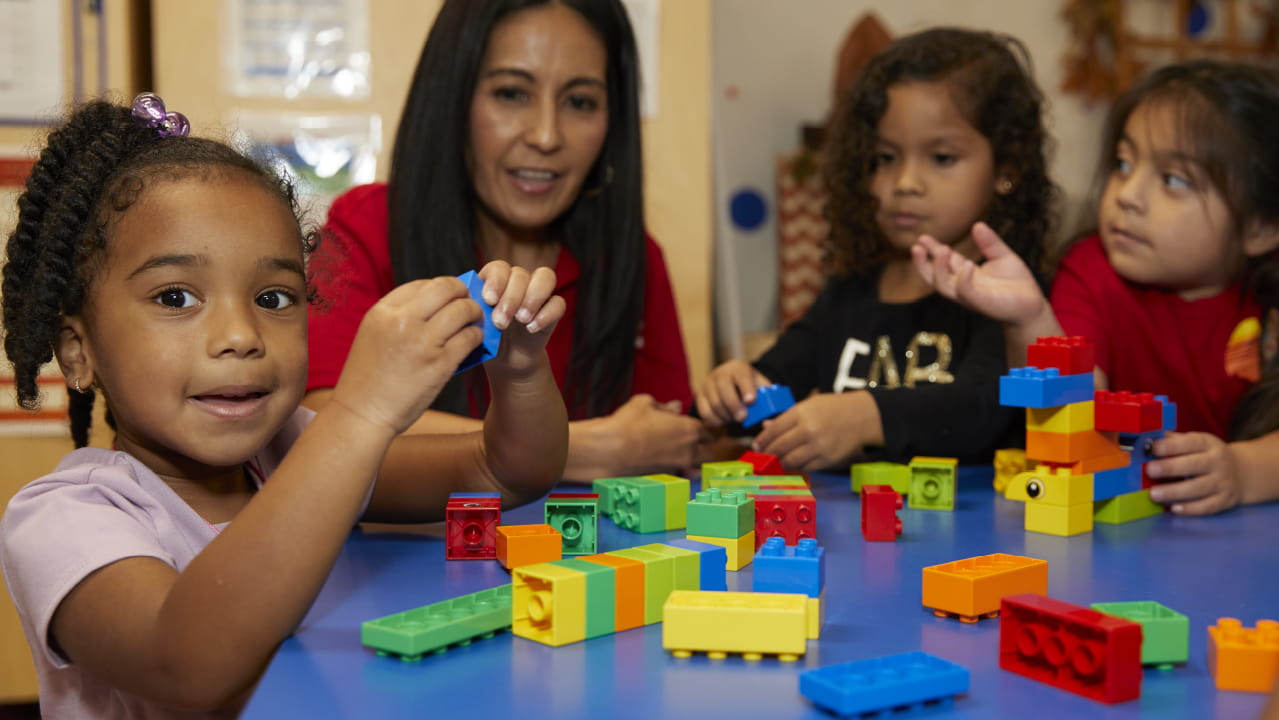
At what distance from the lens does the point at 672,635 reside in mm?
592

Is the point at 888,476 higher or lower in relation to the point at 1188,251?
lower

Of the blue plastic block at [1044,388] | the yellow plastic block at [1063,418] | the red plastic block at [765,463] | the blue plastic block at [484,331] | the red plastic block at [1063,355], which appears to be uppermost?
the blue plastic block at [484,331]

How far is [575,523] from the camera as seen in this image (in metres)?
0.83

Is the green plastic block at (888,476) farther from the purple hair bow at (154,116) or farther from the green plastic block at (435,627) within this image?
the purple hair bow at (154,116)

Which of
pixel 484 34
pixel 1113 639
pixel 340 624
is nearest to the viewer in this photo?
pixel 1113 639

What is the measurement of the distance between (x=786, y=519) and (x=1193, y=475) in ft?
1.55

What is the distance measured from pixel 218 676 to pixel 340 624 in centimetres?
7

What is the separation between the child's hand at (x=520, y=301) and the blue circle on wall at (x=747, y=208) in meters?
1.95

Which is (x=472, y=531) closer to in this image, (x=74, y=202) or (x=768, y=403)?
(x=74, y=202)

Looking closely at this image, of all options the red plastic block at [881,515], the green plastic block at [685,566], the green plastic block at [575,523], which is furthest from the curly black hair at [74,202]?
the red plastic block at [881,515]

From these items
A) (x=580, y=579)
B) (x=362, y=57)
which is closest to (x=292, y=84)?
(x=362, y=57)

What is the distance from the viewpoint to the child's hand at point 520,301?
75cm

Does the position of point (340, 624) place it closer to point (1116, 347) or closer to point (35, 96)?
point (1116, 347)

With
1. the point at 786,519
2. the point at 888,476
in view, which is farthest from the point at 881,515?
the point at 888,476
